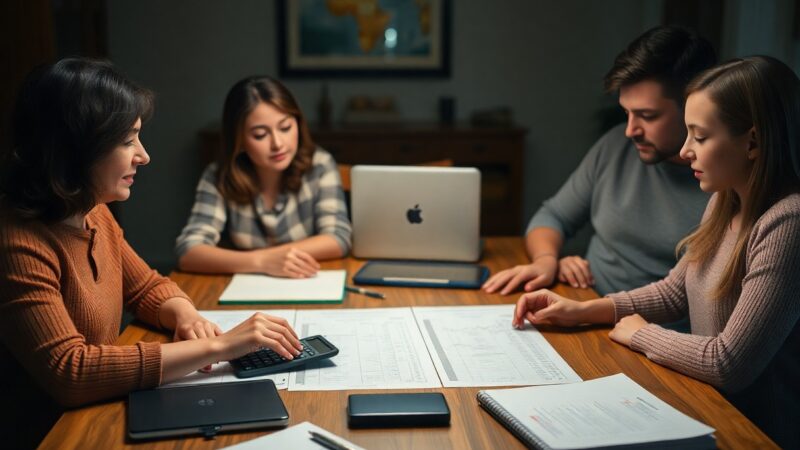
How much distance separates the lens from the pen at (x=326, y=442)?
101 cm

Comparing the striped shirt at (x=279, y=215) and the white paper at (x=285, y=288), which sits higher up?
the striped shirt at (x=279, y=215)

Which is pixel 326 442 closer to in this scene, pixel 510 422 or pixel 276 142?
pixel 510 422

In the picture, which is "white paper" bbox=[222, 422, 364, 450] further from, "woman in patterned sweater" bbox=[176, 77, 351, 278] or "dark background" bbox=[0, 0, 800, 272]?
"dark background" bbox=[0, 0, 800, 272]

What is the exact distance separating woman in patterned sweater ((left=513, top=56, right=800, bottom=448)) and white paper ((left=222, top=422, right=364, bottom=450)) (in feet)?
1.83

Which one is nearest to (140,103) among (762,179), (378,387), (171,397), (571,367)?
(171,397)

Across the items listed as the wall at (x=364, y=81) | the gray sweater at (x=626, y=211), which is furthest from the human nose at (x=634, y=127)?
the wall at (x=364, y=81)

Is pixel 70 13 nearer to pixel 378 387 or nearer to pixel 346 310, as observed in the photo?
pixel 346 310

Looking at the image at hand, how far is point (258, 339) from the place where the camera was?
1.25 metres

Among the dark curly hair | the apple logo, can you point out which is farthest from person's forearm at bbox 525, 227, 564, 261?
the dark curly hair

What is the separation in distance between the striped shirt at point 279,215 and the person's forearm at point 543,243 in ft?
1.53

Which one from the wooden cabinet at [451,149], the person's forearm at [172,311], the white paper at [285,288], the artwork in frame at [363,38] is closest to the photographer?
the person's forearm at [172,311]

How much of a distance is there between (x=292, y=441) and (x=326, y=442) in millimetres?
46

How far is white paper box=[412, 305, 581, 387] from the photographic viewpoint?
1.26 metres

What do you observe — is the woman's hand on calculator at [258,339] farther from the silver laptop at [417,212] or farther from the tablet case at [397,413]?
the silver laptop at [417,212]
